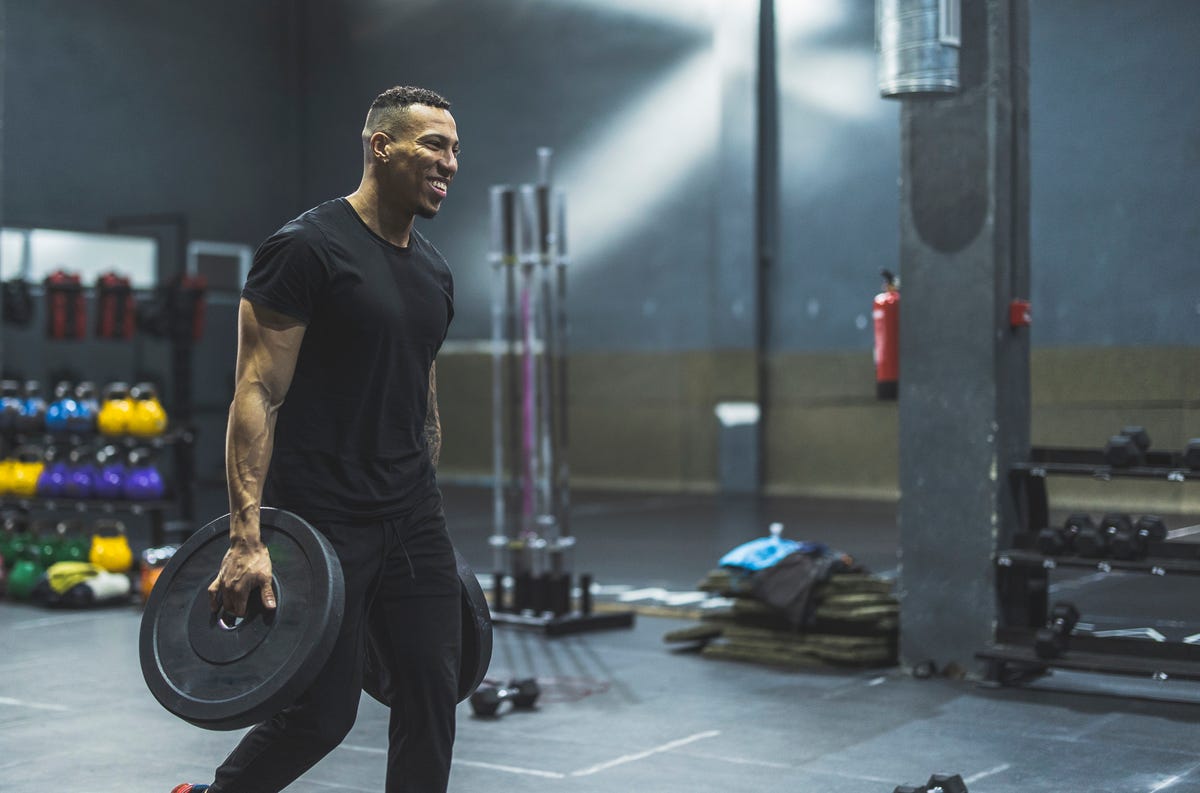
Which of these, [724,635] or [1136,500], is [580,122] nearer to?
[1136,500]

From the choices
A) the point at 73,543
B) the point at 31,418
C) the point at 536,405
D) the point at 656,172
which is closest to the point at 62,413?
the point at 31,418

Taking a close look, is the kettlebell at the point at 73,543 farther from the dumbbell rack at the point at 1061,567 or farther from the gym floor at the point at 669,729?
the dumbbell rack at the point at 1061,567

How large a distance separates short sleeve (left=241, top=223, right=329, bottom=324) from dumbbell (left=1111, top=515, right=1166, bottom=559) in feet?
12.8

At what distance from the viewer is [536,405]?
7.44m

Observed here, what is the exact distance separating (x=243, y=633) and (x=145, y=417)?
600 cm

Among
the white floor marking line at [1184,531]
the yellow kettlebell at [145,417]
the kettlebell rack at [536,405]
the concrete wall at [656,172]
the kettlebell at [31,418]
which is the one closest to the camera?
the kettlebell rack at [536,405]

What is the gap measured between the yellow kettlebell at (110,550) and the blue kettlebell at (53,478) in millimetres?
320

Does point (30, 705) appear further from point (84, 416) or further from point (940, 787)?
point (940, 787)

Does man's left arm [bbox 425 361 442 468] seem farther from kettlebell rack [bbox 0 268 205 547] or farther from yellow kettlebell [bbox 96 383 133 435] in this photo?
yellow kettlebell [bbox 96 383 133 435]

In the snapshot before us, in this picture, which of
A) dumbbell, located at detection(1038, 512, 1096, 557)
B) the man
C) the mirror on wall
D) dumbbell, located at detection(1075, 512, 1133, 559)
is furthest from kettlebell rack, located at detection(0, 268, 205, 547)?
the man

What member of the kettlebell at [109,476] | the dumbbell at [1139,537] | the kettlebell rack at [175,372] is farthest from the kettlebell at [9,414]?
the dumbbell at [1139,537]

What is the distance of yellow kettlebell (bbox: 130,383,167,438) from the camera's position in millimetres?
8555

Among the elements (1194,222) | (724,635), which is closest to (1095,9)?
(1194,222)

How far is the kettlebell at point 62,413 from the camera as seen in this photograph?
28.7 feet
